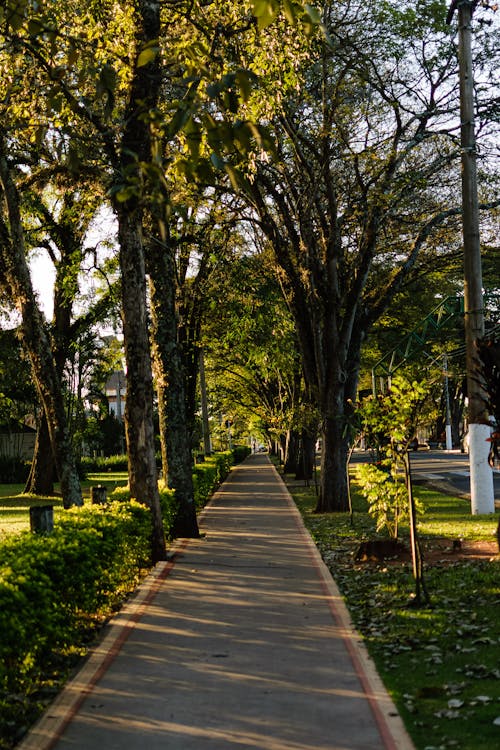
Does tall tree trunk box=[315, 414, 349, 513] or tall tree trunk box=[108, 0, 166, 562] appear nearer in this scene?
tall tree trunk box=[108, 0, 166, 562]

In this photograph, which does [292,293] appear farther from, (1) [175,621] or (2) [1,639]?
(2) [1,639]

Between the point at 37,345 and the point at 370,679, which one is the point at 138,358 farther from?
the point at 370,679

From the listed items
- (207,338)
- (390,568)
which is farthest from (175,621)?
(207,338)

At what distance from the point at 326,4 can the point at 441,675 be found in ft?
A: 49.9

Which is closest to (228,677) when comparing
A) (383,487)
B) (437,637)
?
(437,637)

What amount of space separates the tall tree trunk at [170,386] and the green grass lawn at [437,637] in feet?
9.93

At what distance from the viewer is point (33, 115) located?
15672 mm

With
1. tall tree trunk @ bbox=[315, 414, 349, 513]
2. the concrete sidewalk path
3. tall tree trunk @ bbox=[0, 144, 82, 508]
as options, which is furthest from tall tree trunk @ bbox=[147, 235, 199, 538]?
tall tree trunk @ bbox=[315, 414, 349, 513]

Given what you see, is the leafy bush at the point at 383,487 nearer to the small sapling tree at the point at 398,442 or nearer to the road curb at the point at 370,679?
the small sapling tree at the point at 398,442

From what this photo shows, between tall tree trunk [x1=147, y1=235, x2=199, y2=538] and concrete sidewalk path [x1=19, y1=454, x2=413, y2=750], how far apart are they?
4.98 m

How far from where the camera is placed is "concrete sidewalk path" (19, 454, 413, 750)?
239 inches

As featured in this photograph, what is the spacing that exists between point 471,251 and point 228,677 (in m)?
12.2

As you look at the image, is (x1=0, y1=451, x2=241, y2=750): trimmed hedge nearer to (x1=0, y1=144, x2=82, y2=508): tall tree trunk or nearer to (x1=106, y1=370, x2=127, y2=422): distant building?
(x1=0, y1=144, x2=82, y2=508): tall tree trunk

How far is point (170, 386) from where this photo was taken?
18219mm
